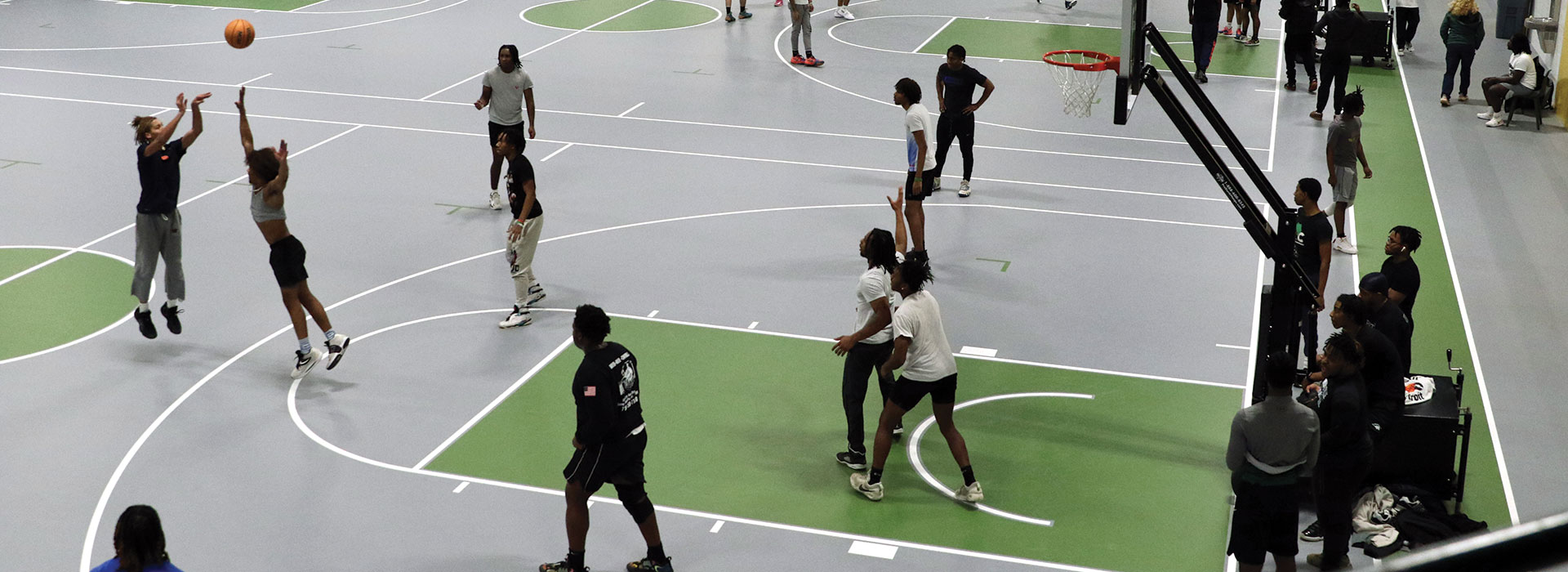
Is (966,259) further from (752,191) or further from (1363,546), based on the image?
(1363,546)

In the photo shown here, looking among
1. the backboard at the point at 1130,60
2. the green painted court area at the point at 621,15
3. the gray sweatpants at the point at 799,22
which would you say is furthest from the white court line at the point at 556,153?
the backboard at the point at 1130,60

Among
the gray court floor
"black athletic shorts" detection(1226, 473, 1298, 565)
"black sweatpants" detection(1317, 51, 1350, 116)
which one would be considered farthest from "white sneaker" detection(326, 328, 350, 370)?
"black sweatpants" detection(1317, 51, 1350, 116)

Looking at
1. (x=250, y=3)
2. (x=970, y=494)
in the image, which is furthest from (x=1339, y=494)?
(x=250, y=3)

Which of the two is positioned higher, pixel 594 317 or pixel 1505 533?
pixel 1505 533

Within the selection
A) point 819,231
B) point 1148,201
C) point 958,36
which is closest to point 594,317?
point 819,231

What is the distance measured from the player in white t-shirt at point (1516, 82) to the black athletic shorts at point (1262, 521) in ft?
49.5

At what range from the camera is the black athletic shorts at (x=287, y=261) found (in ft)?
37.1

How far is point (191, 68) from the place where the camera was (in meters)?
22.9

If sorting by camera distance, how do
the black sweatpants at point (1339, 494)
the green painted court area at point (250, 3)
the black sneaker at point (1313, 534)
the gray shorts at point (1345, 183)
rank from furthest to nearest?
the green painted court area at point (250, 3)
the gray shorts at point (1345, 183)
the black sneaker at point (1313, 534)
the black sweatpants at point (1339, 494)

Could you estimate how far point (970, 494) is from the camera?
9453mm

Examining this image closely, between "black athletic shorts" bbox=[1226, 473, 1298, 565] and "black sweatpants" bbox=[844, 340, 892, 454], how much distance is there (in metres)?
2.49

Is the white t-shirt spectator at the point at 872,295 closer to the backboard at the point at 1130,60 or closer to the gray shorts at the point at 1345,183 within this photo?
the backboard at the point at 1130,60

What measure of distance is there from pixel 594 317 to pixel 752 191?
30.9 feet

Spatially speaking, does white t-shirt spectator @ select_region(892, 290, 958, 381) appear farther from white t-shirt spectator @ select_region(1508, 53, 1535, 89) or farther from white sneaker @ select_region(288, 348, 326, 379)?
white t-shirt spectator @ select_region(1508, 53, 1535, 89)
